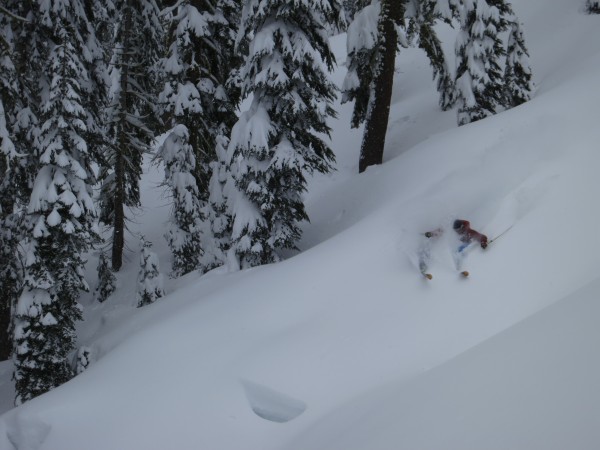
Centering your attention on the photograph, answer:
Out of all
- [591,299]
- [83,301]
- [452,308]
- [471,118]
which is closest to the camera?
[591,299]

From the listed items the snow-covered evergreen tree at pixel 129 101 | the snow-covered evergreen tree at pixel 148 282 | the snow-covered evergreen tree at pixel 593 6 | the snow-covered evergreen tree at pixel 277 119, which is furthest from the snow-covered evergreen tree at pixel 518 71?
the snow-covered evergreen tree at pixel 148 282

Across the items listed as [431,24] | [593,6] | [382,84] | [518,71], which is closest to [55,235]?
[382,84]

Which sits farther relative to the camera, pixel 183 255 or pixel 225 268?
pixel 183 255

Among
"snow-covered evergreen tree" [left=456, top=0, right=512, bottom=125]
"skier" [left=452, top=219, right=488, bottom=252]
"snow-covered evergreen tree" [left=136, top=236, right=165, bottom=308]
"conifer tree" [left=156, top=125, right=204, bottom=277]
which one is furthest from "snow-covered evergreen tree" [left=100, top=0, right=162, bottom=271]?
"skier" [left=452, top=219, right=488, bottom=252]

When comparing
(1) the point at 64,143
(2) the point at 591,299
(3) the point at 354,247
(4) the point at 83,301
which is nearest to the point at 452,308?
(2) the point at 591,299

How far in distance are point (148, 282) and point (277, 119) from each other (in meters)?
6.04

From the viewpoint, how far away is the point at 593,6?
711 inches

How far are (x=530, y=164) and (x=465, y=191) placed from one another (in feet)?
3.50

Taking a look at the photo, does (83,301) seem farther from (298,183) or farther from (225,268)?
(298,183)

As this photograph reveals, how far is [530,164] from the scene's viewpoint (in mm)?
6848

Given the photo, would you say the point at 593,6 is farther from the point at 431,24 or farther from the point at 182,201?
the point at 182,201

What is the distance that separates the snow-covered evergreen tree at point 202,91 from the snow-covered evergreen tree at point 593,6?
48.6 ft

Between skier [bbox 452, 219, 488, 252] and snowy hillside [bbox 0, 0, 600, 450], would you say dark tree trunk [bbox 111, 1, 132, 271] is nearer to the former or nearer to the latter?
snowy hillside [bbox 0, 0, 600, 450]

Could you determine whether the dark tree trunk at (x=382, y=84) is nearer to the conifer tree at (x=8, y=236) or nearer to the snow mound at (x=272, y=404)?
the snow mound at (x=272, y=404)
